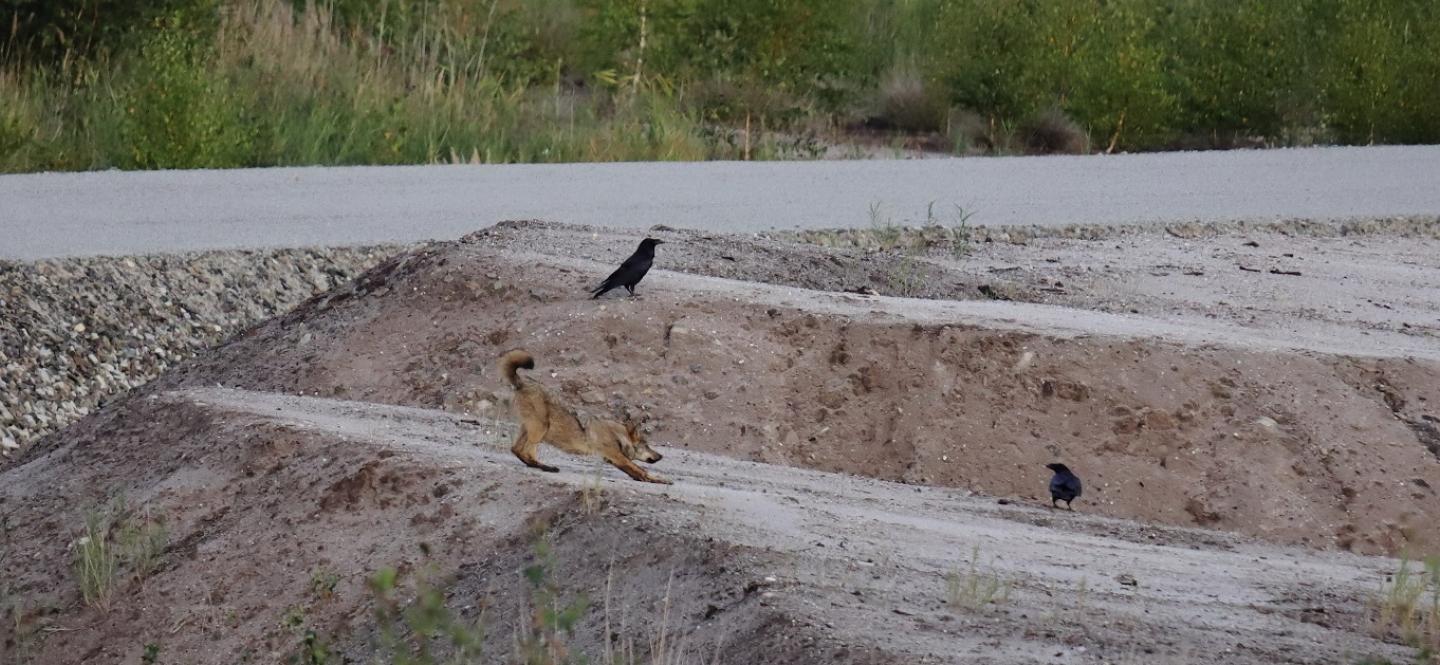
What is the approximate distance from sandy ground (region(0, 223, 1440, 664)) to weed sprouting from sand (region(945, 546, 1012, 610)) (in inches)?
1.2

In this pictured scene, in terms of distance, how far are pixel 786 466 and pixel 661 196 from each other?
236 inches

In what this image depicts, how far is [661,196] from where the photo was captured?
13016 mm

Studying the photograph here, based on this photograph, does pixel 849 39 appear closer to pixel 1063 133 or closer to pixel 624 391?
pixel 1063 133

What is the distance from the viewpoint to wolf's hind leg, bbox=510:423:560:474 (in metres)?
5.62

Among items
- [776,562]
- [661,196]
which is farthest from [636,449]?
[661,196]

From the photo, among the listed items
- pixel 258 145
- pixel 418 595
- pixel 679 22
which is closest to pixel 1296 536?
pixel 418 595

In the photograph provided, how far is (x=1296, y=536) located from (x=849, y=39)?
1489 cm

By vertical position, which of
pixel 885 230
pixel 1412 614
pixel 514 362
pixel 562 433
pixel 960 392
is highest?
pixel 514 362

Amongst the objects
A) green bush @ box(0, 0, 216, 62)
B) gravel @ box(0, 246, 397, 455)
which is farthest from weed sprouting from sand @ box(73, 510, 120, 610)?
green bush @ box(0, 0, 216, 62)

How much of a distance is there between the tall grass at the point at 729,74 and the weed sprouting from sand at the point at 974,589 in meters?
10.3

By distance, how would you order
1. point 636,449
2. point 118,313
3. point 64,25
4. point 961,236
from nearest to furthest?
point 636,449 < point 118,313 < point 961,236 < point 64,25

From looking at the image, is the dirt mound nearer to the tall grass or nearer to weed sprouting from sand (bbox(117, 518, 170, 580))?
weed sprouting from sand (bbox(117, 518, 170, 580))

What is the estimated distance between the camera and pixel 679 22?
68.5 ft

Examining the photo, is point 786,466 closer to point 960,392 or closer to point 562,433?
point 960,392
